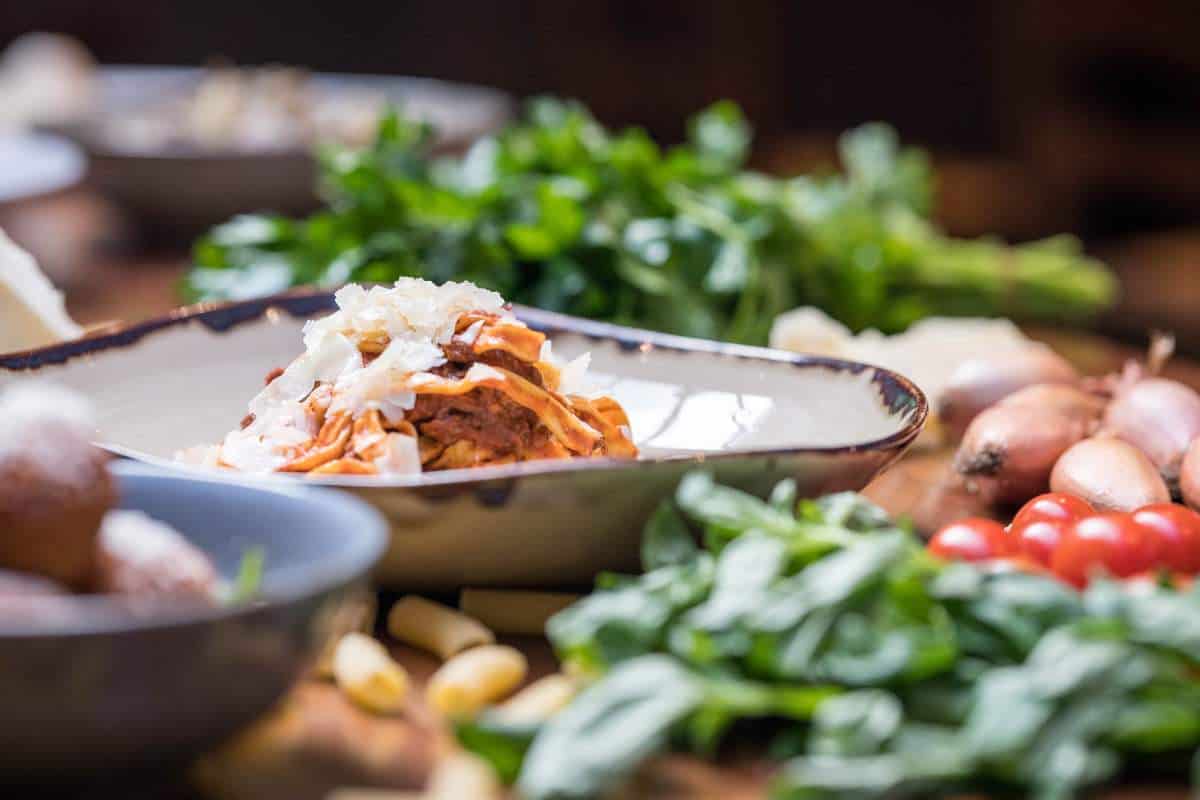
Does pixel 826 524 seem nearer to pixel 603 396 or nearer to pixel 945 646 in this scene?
pixel 945 646

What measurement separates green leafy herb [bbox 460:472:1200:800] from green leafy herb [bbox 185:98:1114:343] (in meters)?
1.33

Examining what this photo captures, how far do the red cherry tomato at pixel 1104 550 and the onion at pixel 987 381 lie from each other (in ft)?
2.12

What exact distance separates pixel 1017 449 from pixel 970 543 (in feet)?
1.49

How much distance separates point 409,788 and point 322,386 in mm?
564

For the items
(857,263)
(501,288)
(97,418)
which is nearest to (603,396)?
(97,418)

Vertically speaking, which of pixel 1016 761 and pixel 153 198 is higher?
pixel 153 198

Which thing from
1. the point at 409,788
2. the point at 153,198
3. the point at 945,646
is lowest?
the point at 409,788

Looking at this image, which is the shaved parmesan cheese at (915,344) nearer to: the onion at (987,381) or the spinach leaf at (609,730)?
the onion at (987,381)

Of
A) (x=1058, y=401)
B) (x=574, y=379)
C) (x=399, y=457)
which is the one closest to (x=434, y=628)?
(x=399, y=457)

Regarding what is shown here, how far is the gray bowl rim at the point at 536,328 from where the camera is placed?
50.5 inches

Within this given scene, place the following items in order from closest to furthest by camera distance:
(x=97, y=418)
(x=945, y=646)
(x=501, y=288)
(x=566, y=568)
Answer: (x=945, y=646), (x=566, y=568), (x=97, y=418), (x=501, y=288)

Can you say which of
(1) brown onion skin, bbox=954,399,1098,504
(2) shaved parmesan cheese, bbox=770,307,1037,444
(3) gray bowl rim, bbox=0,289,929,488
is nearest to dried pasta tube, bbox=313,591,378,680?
(3) gray bowl rim, bbox=0,289,929,488

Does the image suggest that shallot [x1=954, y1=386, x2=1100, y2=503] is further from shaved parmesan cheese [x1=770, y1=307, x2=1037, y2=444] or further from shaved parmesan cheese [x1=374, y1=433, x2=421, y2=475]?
shaved parmesan cheese [x1=374, y1=433, x2=421, y2=475]

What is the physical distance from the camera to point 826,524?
123 centimetres
